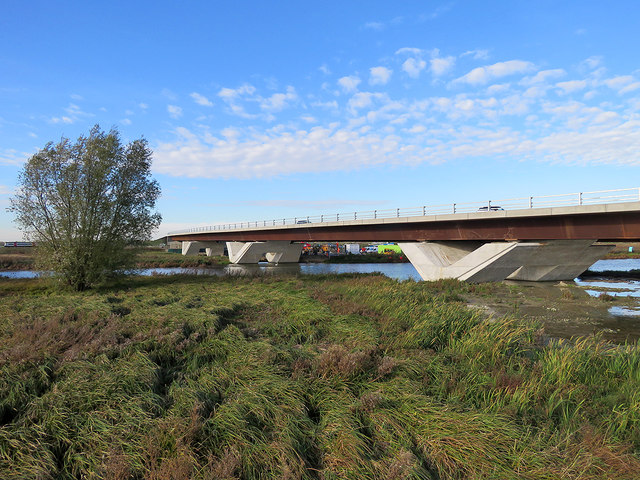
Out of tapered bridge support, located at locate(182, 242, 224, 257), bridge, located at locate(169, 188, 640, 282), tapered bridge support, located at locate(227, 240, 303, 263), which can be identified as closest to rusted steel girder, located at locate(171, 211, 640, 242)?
bridge, located at locate(169, 188, 640, 282)

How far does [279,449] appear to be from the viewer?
4.31 meters

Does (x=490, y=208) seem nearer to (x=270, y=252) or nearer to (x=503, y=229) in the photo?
(x=503, y=229)

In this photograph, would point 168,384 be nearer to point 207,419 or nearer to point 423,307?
point 207,419

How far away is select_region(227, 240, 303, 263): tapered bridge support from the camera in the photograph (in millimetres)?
61844

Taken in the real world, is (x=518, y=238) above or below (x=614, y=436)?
above

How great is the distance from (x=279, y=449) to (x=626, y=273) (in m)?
45.2

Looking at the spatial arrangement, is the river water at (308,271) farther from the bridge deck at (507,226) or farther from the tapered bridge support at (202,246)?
the tapered bridge support at (202,246)

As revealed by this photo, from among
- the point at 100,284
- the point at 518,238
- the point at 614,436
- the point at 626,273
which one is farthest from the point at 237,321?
the point at 626,273

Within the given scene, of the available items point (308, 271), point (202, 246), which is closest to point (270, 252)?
point (308, 271)

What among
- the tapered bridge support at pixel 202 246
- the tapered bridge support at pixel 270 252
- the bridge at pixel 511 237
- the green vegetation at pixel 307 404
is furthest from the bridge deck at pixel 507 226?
the tapered bridge support at pixel 202 246

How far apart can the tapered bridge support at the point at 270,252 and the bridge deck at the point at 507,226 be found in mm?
19734

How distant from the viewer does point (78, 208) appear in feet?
72.7

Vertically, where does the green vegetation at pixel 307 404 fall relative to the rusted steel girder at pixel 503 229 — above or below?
below

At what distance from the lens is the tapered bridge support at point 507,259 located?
26859 mm
